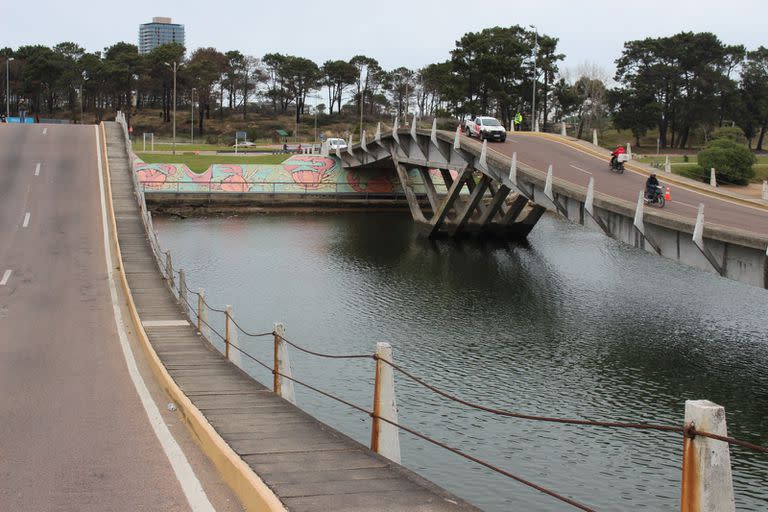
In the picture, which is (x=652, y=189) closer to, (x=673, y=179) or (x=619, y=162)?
(x=619, y=162)

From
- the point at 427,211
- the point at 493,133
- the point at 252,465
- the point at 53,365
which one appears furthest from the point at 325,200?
the point at 252,465

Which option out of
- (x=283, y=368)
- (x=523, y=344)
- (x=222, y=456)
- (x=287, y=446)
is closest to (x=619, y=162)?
(x=523, y=344)

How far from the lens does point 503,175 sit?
46.3 meters

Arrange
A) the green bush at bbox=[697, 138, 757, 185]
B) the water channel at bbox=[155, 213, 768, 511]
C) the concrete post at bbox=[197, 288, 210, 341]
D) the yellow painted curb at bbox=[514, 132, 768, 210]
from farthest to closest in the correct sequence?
the green bush at bbox=[697, 138, 757, 185] < the yellow painted curb at bbox=[514, 132, 768, 210] < the concrete post at bbox=[197, 288, 210, 341] < the water channel at bbox=[155, 213, 768, 511]

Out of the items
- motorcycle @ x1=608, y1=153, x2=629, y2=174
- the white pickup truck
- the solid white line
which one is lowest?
the solid white line

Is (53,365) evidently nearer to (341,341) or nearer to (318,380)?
(318,380)

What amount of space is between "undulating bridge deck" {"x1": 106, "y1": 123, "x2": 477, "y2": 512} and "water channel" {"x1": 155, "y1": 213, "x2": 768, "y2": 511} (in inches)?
202

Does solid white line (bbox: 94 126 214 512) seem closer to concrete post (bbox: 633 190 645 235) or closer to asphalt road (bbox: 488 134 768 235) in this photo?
concrete post (bbox: 633 190 645 235)

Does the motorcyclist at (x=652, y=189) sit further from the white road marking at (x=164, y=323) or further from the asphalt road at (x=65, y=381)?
the asphalt road at (x=65, y=381)

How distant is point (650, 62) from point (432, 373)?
10510cm

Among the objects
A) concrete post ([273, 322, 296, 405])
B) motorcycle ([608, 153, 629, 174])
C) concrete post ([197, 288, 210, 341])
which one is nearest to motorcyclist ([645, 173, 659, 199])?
motorcycle ([608, 153, 629, 174])

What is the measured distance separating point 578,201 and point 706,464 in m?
31.6

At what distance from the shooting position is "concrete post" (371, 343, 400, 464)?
10.7 meters

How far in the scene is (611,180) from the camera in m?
43.7
